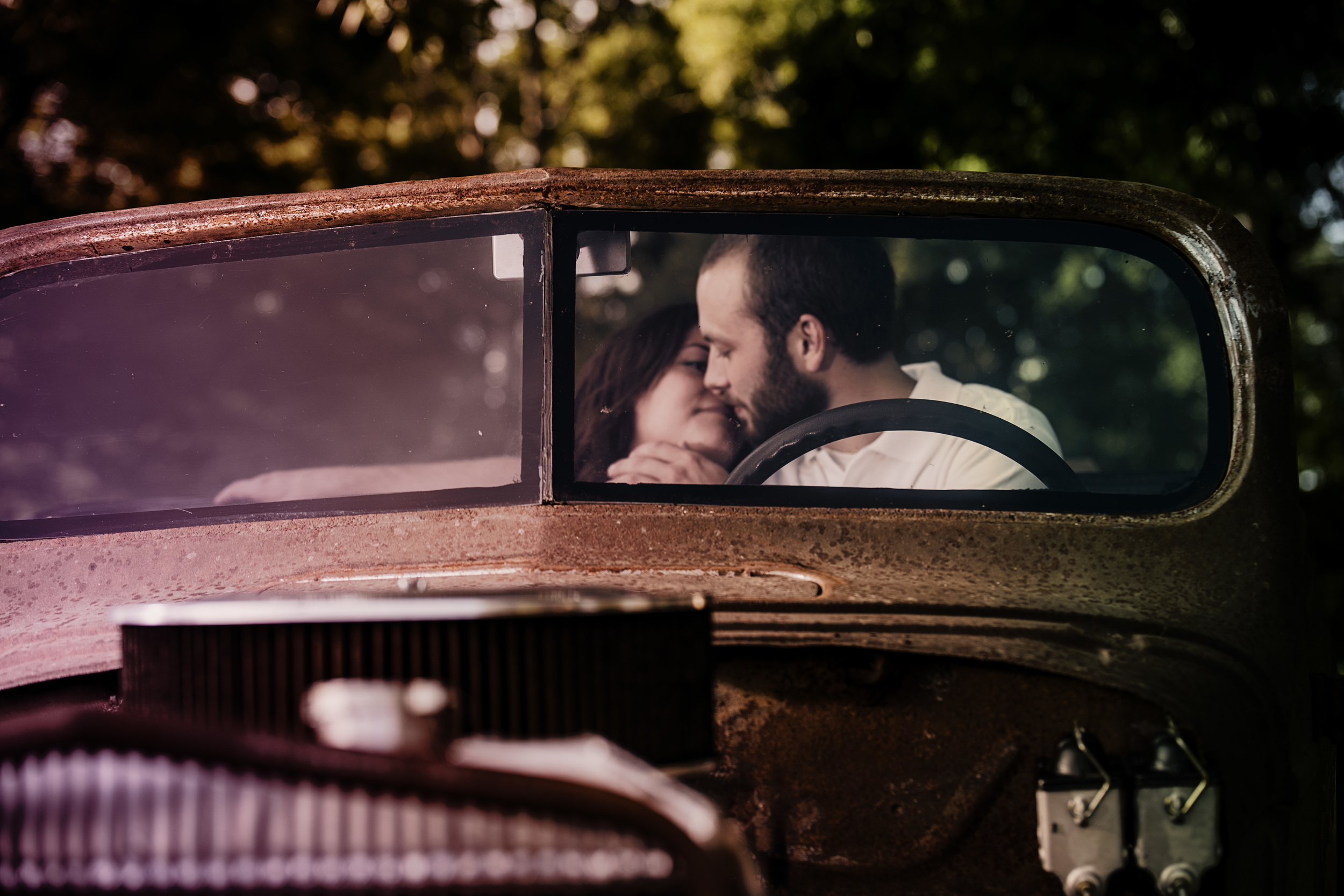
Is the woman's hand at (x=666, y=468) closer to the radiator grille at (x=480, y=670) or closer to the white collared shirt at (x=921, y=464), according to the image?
the white collared shirt at (x=921, y=464)

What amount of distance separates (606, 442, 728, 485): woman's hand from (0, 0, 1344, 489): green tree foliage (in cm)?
716

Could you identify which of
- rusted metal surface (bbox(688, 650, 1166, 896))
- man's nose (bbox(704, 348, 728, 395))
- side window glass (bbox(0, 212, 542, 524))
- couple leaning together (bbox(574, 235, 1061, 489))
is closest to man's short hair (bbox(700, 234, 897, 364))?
couple leaning together (bbox(574, 235, 1061, 489))

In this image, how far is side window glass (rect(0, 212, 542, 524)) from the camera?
2.50m

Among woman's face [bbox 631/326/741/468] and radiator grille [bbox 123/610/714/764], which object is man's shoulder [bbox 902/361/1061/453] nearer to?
woman's face [bbox 631/326/741/468]

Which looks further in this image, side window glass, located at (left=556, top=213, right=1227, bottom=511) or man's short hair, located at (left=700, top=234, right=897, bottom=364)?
man's short hair, located at (left=700, top=234, right=897, bottom=364)

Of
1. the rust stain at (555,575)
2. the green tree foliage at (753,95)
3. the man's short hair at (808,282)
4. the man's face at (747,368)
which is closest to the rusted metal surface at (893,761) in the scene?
the rust stain at (555,575)

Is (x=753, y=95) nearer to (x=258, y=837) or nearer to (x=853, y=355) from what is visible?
(x=853, y=355)

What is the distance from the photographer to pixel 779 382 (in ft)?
7.85

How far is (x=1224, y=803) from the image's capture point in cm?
165

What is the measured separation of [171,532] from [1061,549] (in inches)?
71.9

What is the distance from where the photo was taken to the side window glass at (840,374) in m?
2.27

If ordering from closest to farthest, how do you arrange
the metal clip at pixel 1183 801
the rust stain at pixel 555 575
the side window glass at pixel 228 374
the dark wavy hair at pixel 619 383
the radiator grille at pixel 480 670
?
the radiator grille at pixel 480 670
the metal clip at pixel 1183 801
the rust stain at pixel 555 575
the dark wavy hair at pixel 619 383
the side window glass at pixel 228 374

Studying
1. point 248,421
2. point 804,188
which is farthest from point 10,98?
point 804,188

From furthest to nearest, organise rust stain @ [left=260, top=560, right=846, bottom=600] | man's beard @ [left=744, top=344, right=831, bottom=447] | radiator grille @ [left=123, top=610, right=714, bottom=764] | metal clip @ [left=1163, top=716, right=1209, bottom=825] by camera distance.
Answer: man's beard @ [left=744, top=344, right=831, bottom=447]
rust stain @ [left=260, top=560, right=846, bottom=600]
metal clip @ [left=1163, top=716, right=1209, bottom=825]
radiator grille @ [left=123, top=610, right=714, bottom=764]
